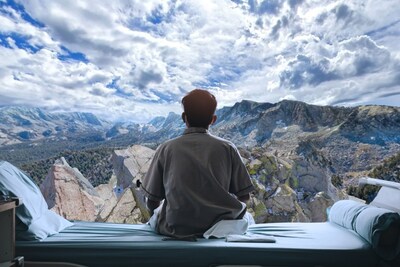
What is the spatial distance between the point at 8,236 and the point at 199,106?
859 millimetres

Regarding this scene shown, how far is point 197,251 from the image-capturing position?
Result: 3.36ft

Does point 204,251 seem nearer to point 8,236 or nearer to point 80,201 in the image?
point 8,236

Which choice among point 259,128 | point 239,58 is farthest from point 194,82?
point 259,128

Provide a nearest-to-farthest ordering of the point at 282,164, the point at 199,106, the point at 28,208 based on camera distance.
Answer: the point at 28,208 → the point at 199,106 → the point at 282,164

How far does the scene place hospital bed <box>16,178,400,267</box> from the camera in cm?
101

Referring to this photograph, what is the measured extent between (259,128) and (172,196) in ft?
22.5

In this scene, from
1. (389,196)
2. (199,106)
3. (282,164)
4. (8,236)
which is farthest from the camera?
(282,164)

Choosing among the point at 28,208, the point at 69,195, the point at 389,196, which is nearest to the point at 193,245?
the point at 28,208

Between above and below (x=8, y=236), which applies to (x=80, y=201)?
below

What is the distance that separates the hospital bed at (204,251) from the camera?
1.01 meters

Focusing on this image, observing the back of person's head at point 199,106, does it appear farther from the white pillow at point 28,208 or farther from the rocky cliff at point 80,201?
the rocky cliff at point 80,201

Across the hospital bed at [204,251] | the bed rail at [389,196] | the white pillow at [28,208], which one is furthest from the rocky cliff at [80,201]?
the bed rail at [389,196]

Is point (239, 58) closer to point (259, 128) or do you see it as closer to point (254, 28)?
point (254, 28)

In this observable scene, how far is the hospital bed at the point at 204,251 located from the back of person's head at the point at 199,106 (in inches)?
19.8
